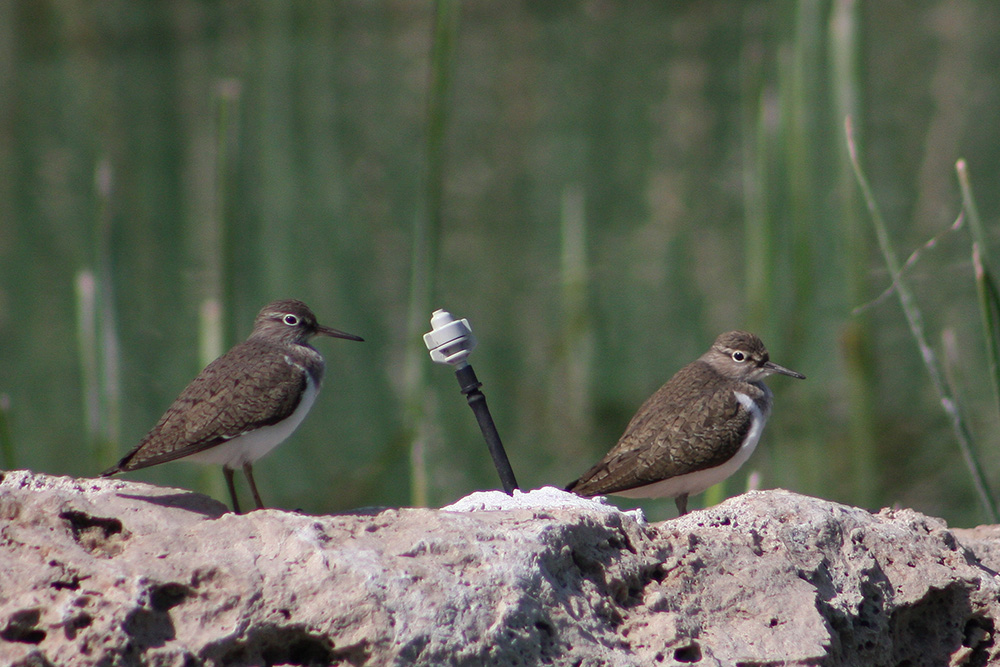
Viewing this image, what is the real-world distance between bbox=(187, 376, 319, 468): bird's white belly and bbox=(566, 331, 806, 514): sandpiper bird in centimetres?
131

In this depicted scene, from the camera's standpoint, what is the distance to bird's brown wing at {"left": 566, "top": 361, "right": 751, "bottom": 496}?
5.31m

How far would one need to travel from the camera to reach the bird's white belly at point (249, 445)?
4.70 meters

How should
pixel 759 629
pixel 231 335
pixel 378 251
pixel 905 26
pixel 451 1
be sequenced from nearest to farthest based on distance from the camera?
pixel 759 629
pixel 451 1
pixel 231 335
pixel 378 251
pixel 905 26

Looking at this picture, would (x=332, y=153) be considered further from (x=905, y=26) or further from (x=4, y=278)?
(x=905, y=26)

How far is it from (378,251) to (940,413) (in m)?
6.17

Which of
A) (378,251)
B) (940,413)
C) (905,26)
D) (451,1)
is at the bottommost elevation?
(940,413)

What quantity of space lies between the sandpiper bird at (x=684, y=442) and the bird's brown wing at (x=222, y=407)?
4.57 ft

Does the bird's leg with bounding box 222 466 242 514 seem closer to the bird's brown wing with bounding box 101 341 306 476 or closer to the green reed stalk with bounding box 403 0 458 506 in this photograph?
the bird's brown wing with bounding box 101 341 306 476

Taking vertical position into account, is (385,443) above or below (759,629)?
below

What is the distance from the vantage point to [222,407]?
4594 mm

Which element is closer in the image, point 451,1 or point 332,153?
point 451,1

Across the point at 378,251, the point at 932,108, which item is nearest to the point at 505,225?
the point at 378,251

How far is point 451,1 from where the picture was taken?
5.96 m

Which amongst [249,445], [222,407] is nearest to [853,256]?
[249,445]
